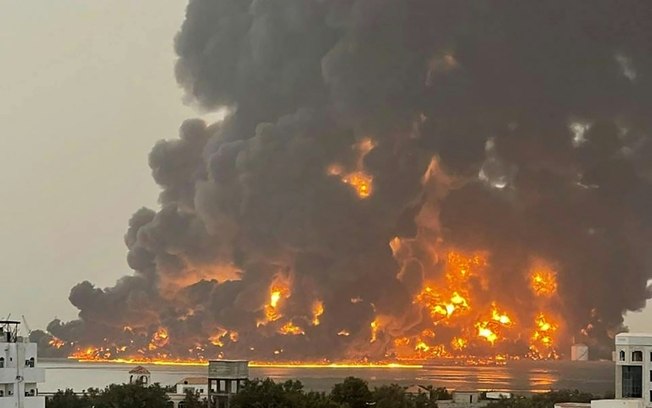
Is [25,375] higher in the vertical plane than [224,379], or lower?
higher

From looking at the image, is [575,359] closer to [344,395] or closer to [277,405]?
[344,395]

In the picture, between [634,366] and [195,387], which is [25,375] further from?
[195,387]

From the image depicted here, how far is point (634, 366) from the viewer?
3023cm

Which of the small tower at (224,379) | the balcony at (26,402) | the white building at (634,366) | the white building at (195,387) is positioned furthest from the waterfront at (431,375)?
the balcony at (26,402)

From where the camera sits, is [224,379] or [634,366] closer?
[634,366]

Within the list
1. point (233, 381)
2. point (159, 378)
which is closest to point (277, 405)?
point (233, 381)

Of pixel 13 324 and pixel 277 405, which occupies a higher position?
pixel 13 324

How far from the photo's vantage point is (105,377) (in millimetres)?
98188

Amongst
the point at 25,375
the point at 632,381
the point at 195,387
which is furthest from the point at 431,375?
the point at 25,375

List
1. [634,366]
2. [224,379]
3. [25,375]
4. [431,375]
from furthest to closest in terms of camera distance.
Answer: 1. [431,375]
2. [224,379]
3. [634,366]
4. [25,375]

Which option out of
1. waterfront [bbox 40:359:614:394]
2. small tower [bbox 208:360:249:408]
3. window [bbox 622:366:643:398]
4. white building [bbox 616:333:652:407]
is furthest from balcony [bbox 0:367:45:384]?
waterfront [bbox 40:359:614:394]

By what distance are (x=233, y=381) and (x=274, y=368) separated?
54704 millimetres

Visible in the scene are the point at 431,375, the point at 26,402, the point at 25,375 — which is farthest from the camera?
the point at 431,375

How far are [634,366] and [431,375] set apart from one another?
7008cm
